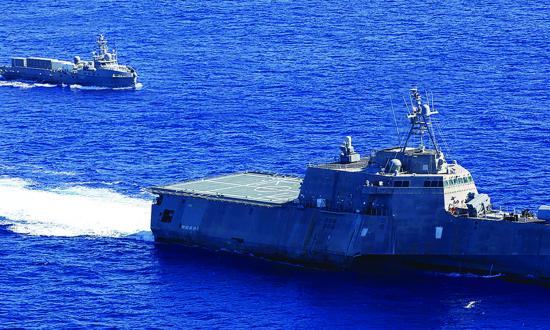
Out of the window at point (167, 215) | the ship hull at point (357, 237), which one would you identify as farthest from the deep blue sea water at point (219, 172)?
the window at point (167, 215)

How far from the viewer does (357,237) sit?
399ft

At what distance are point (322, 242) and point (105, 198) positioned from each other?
3127cm

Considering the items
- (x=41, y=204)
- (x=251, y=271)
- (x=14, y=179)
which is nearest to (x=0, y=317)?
(x=251, y=271)

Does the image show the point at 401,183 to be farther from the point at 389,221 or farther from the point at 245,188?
the point at 245,188

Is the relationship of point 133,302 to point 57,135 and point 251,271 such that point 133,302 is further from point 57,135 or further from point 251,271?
point 57,135

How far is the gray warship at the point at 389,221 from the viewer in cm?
11781

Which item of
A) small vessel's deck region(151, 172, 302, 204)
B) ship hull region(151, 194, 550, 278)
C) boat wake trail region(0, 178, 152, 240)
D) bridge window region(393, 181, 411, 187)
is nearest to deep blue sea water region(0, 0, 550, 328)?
boat wake trail region(0, 178, 152, 240)

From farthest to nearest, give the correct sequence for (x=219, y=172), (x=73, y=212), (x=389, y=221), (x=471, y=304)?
(x=219, y=172) → (x=73, y=212) → (x=389, y=221) → (x=471, y=304)

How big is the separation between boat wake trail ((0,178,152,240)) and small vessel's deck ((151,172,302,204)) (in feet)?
18.0

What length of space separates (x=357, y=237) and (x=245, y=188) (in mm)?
18414

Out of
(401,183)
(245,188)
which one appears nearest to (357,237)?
(401,183)

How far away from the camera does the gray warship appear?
4638 inches

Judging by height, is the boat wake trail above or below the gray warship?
below

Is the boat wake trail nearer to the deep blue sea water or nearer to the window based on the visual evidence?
the deep blue sea water
